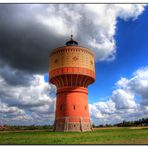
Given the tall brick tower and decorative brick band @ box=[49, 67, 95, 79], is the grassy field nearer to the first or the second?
the tall brick tower

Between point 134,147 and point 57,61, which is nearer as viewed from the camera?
point 134,147

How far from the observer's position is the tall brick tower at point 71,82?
106 feet

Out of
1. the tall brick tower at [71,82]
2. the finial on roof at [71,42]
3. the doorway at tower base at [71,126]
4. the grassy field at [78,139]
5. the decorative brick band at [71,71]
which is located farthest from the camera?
the finial on roof at [71,42]

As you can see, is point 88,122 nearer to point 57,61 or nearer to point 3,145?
point 57,61

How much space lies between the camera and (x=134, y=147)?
674 inches

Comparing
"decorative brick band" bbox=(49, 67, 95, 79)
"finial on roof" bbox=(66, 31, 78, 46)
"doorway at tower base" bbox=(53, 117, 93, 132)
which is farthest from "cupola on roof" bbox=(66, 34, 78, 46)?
"doorway at tower base" bbox=(53, 117, 93, 132)

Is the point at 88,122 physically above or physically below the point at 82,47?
below

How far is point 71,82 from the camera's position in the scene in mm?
33250

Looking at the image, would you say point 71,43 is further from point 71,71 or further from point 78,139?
point 78,139

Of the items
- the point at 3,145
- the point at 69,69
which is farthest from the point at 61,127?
the point at 3,145

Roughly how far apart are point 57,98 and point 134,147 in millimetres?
19158

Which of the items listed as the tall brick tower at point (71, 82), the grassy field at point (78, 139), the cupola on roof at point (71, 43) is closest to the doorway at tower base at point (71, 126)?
the tall brick tower at point (71, 82)

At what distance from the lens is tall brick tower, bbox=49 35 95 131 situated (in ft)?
106

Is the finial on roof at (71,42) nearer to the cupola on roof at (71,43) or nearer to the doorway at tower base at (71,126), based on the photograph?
the cupola on roof at (71,43)
